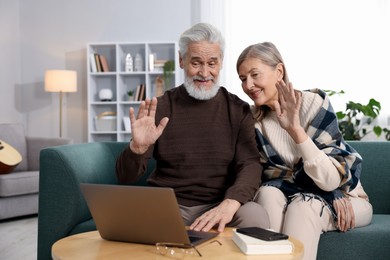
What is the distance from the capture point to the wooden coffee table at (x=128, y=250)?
158 centimetres

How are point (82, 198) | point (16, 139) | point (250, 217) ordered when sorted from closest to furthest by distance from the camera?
1. point (250, 217)
2. point (82, 198)
3. point (16, 139)

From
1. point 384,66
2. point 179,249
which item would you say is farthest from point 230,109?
point 384,66

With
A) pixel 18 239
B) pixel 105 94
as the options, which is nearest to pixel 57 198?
pixel 18 239

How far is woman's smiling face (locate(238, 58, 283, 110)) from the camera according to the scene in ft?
7.84

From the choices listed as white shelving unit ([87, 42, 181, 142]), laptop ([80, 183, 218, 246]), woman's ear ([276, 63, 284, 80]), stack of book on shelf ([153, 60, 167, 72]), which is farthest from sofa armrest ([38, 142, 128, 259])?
stack of book on shelf ([153, 60, 167, 72])

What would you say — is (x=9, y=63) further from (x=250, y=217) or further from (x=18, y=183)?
(x=250, y=217)

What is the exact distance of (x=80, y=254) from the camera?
5.39 ft

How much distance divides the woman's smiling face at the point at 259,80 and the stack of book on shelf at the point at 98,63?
14.3 feet

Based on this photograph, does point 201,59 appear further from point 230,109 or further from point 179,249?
point 179,249

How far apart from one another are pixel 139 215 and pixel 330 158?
90cm

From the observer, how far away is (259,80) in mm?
2389

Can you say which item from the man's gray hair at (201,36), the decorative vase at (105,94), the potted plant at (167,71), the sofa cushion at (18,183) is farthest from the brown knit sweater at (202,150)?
the decorative vase at (105,94)

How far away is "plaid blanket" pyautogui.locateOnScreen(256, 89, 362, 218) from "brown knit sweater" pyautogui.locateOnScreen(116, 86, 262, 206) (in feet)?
0.27

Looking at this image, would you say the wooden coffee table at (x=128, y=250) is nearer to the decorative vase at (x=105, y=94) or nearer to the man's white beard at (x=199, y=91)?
the man's white beard at (x=199, y=91)
